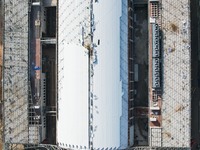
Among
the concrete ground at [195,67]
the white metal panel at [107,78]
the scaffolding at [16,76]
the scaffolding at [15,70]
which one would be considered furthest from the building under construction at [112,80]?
the concrete ground at [195,67]

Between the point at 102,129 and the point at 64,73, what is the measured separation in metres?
9.12

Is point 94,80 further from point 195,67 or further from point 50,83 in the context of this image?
point 195,67

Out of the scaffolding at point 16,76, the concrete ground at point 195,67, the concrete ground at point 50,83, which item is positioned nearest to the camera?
the scaffolding at point 16,76

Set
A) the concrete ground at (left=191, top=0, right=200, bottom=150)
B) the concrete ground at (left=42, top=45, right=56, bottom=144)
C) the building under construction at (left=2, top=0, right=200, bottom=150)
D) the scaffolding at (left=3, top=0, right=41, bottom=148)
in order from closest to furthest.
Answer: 1. the building under construction at (left=2, top=0, right=200, bottom=150)
2. the scaffolding at (left=3, top=0, right=41, bottom=148)
3. the concrete ground at (left=191, top=0, right=200, bottom=150)
4. the concrete ground at (left=42, top=45, right=56, bottom=144)

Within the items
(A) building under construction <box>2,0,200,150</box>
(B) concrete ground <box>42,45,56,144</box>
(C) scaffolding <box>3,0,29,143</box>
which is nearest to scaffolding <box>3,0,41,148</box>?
(C) scaffolding <box>3,0,29,143</box>

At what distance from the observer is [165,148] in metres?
59.8

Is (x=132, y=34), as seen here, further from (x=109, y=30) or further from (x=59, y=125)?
A: (x=59, y=125)

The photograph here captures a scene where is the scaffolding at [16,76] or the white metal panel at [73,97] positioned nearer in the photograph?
the white metal panel at [73,97]

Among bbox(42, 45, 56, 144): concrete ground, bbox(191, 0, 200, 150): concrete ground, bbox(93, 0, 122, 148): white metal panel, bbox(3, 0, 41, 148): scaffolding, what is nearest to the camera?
bbox(93, 0, 122, 148): white metal panel

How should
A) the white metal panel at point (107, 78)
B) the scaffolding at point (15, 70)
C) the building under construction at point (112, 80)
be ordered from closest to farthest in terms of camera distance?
the white metal panel at point (107, 78) < the building under construction at point (112, 80) < the scaffolding at point (15, 70)

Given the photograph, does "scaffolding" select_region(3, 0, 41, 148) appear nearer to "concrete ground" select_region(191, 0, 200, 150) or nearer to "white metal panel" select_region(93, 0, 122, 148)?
"white metal panel" select_region(93, 0, 122, 148)

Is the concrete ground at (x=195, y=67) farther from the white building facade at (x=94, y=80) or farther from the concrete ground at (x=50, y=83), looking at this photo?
the concrete ground at (x=50, y=83)

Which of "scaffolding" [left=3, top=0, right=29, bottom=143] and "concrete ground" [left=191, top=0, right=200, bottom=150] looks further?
"concrete ground" [left=191, top=0, right=200, bottom=150]

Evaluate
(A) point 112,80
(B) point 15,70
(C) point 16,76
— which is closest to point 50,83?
(C) point 16,76
